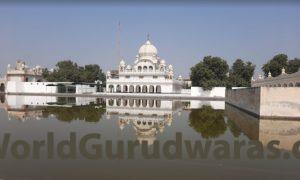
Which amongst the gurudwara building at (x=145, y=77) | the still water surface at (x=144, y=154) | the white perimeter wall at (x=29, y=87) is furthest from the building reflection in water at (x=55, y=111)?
the white perimeter wall at (x=29, y=87)

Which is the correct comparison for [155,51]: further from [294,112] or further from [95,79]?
[294,112]

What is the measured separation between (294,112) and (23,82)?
2184 inches

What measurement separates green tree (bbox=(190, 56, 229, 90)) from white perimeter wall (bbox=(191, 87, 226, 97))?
30.0 inches

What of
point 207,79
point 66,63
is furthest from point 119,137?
point 66,63

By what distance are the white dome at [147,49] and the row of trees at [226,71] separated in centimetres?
1237

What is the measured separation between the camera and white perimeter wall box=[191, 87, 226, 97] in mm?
53531

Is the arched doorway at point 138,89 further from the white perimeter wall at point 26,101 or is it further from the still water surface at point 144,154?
the still water surface at point 144,154

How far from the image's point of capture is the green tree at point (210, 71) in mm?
52625

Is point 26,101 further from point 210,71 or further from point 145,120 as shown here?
point 210,71

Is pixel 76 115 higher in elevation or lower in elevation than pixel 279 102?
lower

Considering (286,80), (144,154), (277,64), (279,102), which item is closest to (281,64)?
(277,64)

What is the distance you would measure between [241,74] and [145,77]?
1694 cm

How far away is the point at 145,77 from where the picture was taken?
61.4 metres

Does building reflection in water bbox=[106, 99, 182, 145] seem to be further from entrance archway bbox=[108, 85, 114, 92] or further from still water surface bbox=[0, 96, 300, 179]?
entrance archway bbox=[108, 85, 114, 92]
